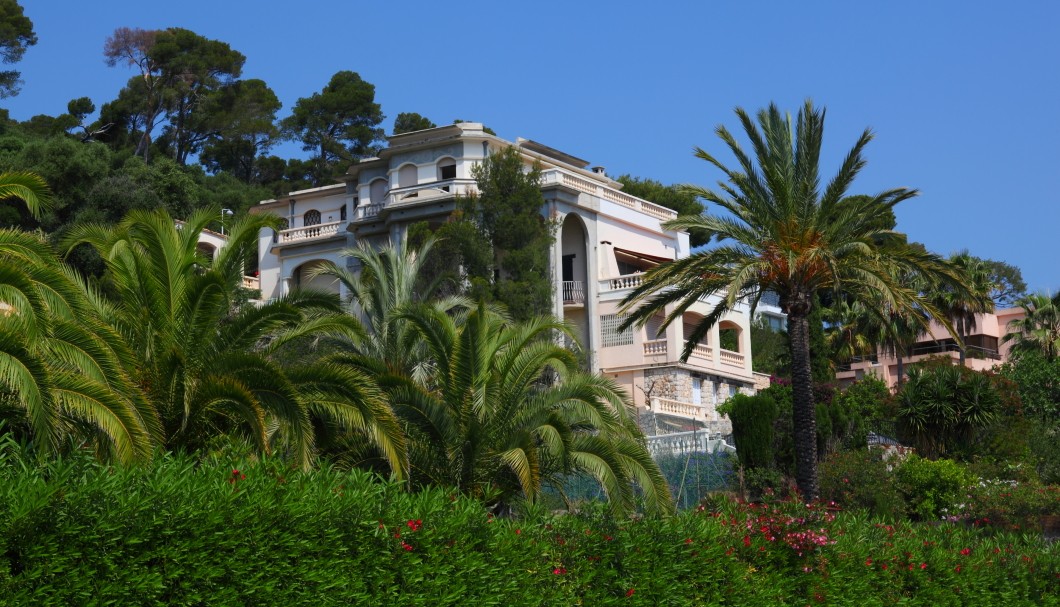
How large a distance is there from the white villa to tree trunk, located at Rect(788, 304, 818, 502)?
14869 mm

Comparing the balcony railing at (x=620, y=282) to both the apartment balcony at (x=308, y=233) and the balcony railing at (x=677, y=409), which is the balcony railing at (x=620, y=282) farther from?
the apartment balcony at (x=308, y=233)

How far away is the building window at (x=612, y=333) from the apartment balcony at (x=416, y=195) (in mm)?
6503

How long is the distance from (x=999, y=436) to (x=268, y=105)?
178 ft

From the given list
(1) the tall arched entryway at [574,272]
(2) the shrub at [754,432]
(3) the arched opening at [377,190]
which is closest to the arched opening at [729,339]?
(1) the tall arched entryway at [574,272]

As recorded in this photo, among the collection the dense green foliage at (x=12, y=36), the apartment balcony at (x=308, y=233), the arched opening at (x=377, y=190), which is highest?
the dense green foliage at (x=12, y=36)

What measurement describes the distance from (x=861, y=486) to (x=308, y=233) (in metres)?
29.4

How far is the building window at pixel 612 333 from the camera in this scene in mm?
45094

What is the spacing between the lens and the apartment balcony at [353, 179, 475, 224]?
4684 cm

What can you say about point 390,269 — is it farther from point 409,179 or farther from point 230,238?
point 409,179

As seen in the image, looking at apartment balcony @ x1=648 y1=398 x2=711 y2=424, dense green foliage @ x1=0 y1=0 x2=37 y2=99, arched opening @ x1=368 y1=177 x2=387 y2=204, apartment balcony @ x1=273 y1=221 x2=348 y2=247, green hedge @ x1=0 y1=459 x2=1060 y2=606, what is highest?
dense green foliage @ x1=0 y1=0 x2=37 y2=99

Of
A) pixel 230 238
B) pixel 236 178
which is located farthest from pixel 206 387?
pixel 236 178

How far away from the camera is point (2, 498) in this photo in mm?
8570

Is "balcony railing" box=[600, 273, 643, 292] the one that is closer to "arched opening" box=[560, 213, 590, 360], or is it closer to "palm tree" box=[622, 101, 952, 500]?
"arched opening" box=[560, 213, 590, 360]

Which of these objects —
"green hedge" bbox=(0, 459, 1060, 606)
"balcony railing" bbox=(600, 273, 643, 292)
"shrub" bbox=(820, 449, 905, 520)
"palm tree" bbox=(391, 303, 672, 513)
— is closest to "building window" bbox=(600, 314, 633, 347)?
"balcony railing" bbox=(600, 273, 643, 292)
